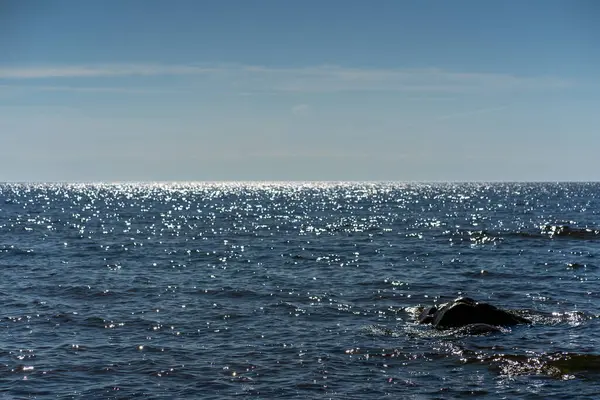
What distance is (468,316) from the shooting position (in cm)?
2681

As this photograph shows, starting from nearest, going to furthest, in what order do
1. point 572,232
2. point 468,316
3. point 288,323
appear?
point 468,316
point 288,323
point 572,232

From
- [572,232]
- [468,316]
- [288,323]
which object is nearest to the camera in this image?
[468,316]

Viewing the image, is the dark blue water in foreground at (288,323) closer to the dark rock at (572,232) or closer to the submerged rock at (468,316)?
the submerged rock at (468,316)

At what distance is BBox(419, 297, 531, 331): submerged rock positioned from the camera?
2650 centimetres

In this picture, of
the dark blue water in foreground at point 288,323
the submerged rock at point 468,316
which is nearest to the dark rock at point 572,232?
the dark blue water in foreground at point 288,323

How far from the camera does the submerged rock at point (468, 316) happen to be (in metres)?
26.5

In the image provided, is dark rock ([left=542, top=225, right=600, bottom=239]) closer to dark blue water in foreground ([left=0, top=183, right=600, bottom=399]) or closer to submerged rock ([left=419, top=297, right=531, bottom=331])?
dark blue water in foreground ([left=0, top=183, right=600, bottom=399])

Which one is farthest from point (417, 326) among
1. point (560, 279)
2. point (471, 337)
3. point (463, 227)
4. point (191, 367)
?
point (463, 227)

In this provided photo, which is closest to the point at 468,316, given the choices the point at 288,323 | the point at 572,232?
the point at 288,323

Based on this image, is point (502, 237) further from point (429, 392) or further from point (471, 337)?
point (429, 392)

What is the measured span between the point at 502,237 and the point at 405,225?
67.3 ft

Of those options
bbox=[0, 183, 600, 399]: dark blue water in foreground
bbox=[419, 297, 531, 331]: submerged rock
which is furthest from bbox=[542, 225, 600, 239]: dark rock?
bbox=[419, 297, 531, 331]: submerged rock

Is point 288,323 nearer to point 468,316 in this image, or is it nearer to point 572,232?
point 468,316

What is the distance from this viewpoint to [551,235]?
69062mm
